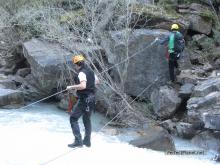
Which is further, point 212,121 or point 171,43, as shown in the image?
point 171,43

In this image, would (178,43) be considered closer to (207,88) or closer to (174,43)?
(174,43)

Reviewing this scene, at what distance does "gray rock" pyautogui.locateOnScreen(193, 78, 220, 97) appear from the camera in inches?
595

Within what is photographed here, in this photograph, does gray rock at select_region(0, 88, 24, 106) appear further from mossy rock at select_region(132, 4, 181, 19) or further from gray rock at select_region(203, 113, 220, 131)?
gray rock at select_region(203, 113, 220, 131)

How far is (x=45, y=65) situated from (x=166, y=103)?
5.02 meters

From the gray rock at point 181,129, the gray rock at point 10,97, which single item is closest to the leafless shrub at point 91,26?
the gray rock at point 181,129

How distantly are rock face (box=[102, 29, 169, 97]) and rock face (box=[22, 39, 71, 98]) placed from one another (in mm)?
2125

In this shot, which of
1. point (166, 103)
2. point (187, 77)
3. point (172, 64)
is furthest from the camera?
point (172, 64)

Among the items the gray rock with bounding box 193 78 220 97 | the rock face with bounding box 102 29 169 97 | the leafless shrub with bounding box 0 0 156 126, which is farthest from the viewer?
the rock face with bounding box 102 29 169 97

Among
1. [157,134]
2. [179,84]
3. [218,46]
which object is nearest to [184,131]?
[157,134]

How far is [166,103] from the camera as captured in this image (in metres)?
16.0

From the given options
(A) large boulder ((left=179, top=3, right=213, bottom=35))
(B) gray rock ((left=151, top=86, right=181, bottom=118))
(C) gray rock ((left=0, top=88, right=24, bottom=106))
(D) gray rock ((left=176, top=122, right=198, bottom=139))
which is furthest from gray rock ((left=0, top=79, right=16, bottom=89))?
(D) gray rock ((left=176, top=122, right=198, bottom=139))

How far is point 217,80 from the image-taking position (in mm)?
15445

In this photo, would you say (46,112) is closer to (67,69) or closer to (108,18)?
(67,69)

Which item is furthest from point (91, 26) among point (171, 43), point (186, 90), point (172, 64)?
point (186, 90)
